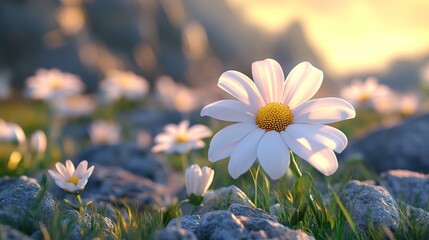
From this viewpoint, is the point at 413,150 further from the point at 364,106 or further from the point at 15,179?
the point at 15,179

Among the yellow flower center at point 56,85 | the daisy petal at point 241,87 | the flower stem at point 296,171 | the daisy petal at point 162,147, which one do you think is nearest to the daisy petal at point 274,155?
the flower stem at point 296,171

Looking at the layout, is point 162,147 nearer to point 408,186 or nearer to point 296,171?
point 408,186

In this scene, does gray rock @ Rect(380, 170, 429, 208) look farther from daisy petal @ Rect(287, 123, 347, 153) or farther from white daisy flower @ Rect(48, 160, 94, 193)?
white daisy flower @ Rect(48, 160, 94, 193)

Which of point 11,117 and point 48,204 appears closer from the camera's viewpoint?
point 48,204

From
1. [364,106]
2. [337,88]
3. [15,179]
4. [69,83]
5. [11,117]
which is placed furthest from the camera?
[337,88]

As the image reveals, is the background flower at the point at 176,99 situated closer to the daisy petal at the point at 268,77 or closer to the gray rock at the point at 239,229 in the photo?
the daisy petal at the point at 268,77

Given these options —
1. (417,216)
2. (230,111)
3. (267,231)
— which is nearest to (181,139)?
(230,111)

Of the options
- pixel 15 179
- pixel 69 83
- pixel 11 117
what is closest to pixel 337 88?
pixel 11 117
